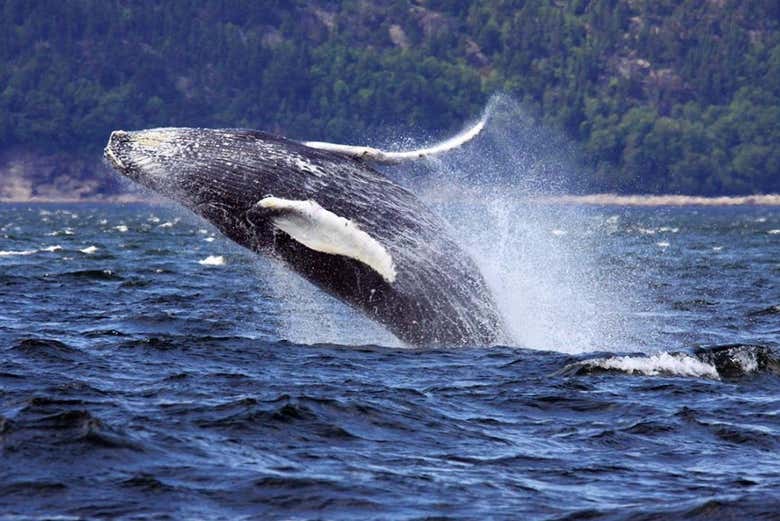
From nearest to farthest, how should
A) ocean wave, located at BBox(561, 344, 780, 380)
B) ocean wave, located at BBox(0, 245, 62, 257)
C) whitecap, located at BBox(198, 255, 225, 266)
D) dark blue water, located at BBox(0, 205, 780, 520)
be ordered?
dark blue water, located at BBox(0, 205, 780, 520)
ocean wave, located at BBox(561, 344, 780, 380)
whitecap, located at BBox(198, 255, 225, 266)
ocean wave, located at BBox(0, 245, 62, 257)

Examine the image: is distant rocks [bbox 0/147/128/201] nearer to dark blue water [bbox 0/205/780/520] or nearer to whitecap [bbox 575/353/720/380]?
dark blue water [bbox 0/205/780/520]

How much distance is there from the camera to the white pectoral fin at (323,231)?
1424cm

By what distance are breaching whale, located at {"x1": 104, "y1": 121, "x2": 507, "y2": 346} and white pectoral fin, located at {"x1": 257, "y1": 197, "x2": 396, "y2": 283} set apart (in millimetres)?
10

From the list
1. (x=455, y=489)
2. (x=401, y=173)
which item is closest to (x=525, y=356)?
(x=455, y=489)

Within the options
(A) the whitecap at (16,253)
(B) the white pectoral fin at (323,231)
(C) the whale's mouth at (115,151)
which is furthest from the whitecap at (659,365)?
(A) the whitecap at (16,253)

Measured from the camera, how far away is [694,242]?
62562 millimetres

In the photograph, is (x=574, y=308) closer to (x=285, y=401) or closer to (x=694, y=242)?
(x=285, y=401)

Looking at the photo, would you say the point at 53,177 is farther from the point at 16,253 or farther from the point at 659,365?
the point at 659,365

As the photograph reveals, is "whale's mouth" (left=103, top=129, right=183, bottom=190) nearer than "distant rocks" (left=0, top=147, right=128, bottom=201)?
Yes

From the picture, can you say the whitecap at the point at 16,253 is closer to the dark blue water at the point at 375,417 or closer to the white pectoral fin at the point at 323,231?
the dark blue water at the point at 375,417

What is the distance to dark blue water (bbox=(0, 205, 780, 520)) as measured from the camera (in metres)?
10.9

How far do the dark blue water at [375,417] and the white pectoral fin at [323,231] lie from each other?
104cm

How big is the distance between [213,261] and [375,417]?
27297 mm

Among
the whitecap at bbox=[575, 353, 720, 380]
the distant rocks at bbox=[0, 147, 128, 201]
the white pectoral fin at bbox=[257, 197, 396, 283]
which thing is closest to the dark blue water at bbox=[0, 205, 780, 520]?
the whitecap at bbox=[575, 353, 720, 380]
